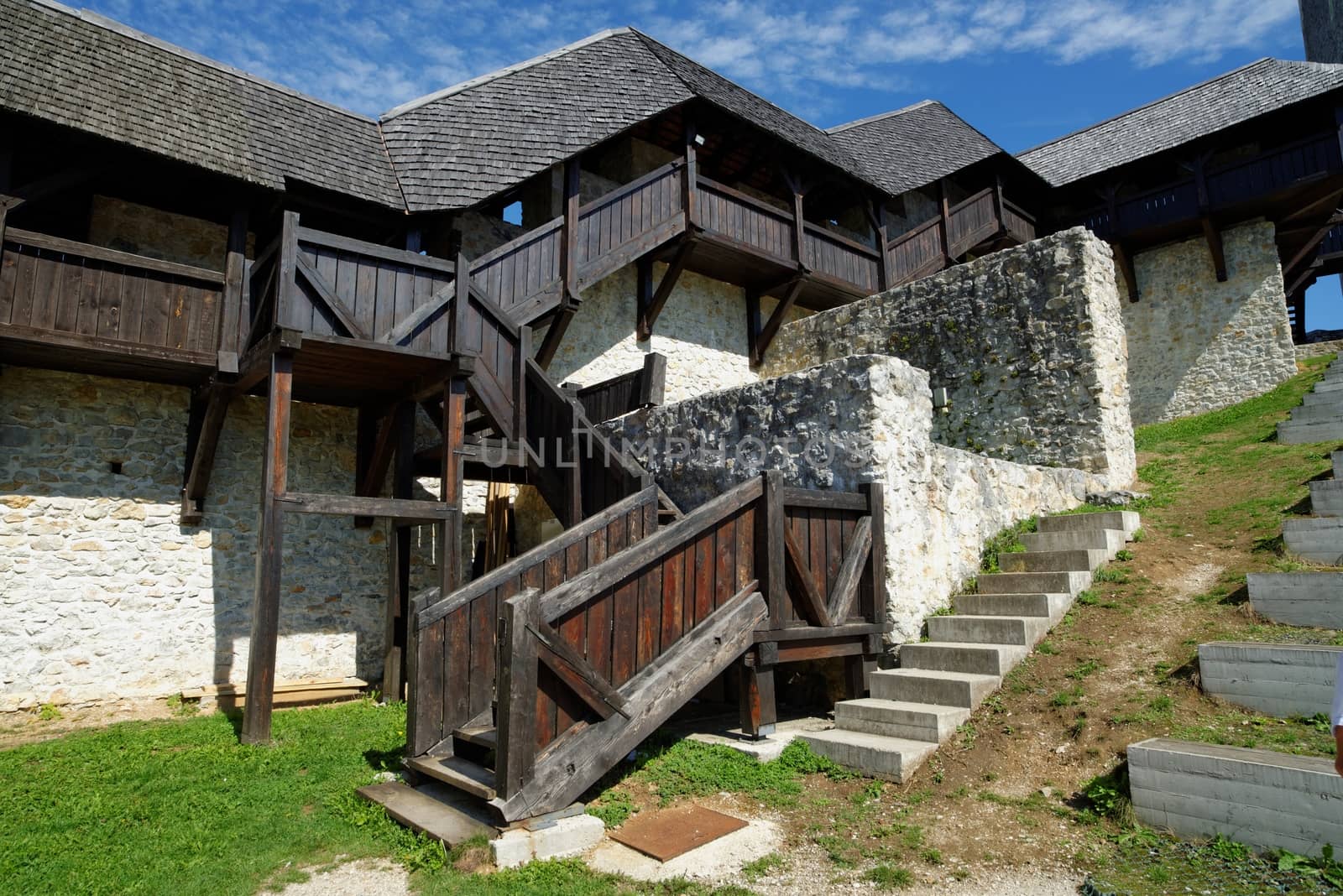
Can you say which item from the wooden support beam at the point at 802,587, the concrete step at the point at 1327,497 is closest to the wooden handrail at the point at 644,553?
the wooden support beam at the point at 802,587

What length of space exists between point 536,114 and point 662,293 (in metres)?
3.07

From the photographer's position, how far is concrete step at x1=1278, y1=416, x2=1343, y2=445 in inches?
342

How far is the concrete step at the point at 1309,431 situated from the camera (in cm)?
869

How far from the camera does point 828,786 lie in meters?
4.71

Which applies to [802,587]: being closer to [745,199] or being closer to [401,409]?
[401,409]

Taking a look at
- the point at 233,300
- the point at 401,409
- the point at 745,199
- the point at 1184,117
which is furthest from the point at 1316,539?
the point at 1184,117

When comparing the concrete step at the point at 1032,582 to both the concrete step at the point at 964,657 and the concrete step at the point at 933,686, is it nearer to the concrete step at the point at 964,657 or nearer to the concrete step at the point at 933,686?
the concrete step at the point at 964,657

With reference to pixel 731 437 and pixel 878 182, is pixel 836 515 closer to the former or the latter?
pixel 731 437

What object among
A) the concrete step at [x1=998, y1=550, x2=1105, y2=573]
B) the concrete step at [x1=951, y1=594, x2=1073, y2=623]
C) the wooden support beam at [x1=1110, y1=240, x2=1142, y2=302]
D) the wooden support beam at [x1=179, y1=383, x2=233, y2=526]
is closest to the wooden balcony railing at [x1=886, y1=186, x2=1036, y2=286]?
the wooden support beam at [x1=1110, y1=240, x2=1142, y2=302]

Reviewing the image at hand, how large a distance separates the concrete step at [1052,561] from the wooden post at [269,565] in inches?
245

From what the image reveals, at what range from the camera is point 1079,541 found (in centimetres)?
690

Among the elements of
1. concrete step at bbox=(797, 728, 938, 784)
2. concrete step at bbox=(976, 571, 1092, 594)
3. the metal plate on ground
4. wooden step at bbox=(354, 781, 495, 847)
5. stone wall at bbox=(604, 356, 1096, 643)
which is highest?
stone wall at bbox=(604, 356, 1096, 643)

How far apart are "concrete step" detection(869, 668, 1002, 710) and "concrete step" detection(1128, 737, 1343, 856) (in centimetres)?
127

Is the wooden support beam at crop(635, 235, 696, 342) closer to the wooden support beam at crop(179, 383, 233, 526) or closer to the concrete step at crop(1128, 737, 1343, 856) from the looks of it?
the wooden support beam at crop(179, 383, 233, 526)
